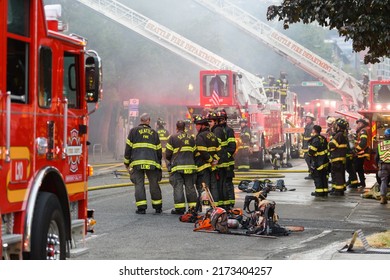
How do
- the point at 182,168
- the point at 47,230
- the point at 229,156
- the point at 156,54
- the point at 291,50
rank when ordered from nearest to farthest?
1. the point at 47,230
2. the point at 182,168
3. the point at 229,156
4. the point at 291,50
5. the point at 156,54

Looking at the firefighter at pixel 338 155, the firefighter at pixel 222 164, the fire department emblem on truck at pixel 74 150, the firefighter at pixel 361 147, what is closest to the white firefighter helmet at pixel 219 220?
the firefighter at pixel 222 164

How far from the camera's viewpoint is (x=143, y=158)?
15.0m

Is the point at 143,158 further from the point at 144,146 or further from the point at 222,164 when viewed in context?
the point at 222,164

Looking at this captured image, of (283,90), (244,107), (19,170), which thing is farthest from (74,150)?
(283,90)

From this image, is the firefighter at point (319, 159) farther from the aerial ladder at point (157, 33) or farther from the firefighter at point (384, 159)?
the aerial ladder at point (157, 33)

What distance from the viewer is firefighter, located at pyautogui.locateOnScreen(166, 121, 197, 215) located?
15.1 m

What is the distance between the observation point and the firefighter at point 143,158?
15000 mm

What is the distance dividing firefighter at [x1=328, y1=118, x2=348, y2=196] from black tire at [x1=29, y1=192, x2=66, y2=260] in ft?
39.3

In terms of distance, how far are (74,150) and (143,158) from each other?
6175 mm

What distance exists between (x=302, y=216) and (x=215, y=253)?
464 centimetres

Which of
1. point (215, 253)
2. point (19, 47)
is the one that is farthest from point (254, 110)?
point (19, 47)

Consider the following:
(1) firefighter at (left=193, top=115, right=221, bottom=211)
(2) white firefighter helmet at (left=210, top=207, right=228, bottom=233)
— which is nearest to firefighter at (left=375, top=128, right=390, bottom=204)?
(1) firefighter at (left=193, top=115, right=221, bottom=211)

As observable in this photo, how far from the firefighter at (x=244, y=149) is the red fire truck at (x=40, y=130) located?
1811 cm

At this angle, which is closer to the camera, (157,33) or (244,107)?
(244,107)
